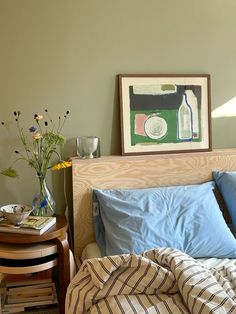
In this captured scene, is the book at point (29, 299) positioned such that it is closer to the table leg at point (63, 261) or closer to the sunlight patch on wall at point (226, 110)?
the table leg at point (63, 261)

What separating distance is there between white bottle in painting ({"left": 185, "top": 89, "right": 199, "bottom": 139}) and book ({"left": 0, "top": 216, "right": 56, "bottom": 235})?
1097mm

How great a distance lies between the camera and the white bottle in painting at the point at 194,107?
2375 millimetres

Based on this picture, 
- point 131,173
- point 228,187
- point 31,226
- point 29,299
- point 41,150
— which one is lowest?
point 29,299

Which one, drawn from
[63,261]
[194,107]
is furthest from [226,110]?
[63,261]

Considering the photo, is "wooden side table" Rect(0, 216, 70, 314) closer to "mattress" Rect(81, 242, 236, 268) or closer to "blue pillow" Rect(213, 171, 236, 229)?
"mattress" Rect(81, 242, 236, 268)

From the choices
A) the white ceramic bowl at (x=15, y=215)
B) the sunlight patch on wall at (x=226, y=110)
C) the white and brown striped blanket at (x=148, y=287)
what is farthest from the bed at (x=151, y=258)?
the white ceramic bowl at (x=15, y=215)

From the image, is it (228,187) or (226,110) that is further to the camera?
(226,110)

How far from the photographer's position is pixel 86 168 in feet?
7.04

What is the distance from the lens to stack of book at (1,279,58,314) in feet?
6.45

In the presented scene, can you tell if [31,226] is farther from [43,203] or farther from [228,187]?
[228,187]

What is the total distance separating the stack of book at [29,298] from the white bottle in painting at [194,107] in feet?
4.25

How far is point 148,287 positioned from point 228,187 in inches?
38.6

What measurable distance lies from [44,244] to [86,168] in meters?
0.51

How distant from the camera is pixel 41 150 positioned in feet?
6.88
